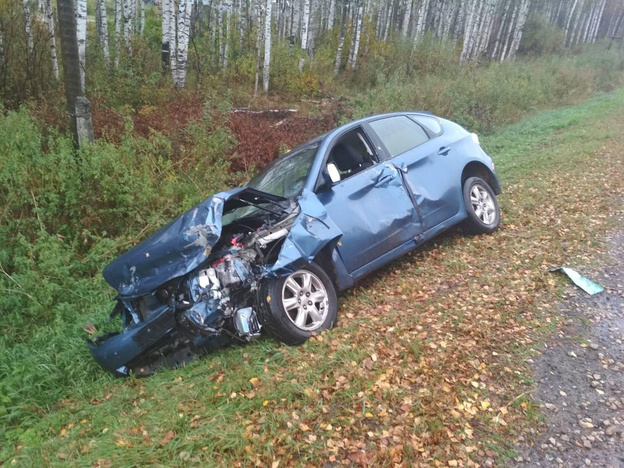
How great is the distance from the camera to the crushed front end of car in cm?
374

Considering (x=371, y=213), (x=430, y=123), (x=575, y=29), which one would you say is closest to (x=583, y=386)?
(x=371, y=213)

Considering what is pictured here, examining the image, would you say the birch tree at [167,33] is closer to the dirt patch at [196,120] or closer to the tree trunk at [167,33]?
the tree trunk at [167,33]

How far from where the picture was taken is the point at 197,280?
379 centimetres

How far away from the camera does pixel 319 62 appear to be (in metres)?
19.5

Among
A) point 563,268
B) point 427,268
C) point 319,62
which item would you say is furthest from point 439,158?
point 319,62

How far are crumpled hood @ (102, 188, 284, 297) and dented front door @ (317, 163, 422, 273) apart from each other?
37.5 inches

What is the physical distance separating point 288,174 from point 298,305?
166 cm

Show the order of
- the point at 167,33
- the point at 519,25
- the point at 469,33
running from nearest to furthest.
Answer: the point at 167,33 < the point at 469,33 < the point at 519,25

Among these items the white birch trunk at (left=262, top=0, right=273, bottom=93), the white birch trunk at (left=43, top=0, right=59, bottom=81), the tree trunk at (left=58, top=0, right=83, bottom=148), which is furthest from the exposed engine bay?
A: the white birch trunk at (left=262, top=0, right=273, bottom=93)

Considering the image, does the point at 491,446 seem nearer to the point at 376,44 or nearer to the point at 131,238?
the point at 131,238

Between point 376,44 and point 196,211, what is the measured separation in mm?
20856

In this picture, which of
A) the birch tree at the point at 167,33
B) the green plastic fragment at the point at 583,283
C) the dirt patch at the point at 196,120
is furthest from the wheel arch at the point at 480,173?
the birch tree at the point at 167,33

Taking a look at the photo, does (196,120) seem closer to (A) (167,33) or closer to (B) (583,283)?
(A) (167,33)

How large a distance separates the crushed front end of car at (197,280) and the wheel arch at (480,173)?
2521 mm
